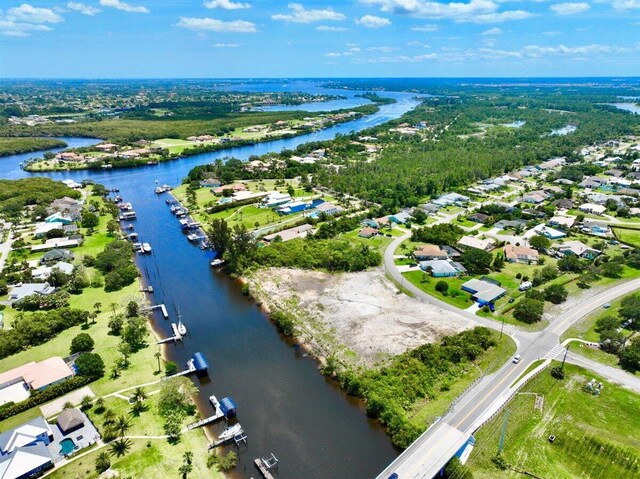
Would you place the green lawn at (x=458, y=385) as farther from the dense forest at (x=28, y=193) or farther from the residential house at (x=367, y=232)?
the dense forest at (x=28, y=193)

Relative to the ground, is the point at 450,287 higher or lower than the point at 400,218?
lower

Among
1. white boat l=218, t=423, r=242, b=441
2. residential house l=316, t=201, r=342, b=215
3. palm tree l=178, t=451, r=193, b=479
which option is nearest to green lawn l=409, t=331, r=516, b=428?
white boat l=218, t=423, r=242, b=441

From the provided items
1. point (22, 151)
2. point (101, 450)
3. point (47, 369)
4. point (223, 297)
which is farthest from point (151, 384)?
point (22, 151)

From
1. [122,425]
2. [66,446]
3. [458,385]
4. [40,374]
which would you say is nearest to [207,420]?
[122,425]

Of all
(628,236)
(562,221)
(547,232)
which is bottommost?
(628,236)

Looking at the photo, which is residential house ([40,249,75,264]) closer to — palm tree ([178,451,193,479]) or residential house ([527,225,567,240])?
palm tree ([178,451,193,479])

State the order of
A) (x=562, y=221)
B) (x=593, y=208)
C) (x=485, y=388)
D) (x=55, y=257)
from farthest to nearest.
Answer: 1. (x=593, y=208)
2. (x=562, y=221)
3. (x=55, y=257)
4. (x=485, y=388)

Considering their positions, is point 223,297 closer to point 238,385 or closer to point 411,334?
point 238,385

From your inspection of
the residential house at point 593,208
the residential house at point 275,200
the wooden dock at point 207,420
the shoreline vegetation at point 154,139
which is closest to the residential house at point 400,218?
the residential house at point 275,200

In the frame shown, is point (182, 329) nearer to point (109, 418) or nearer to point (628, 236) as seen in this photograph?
point (109, 418)
